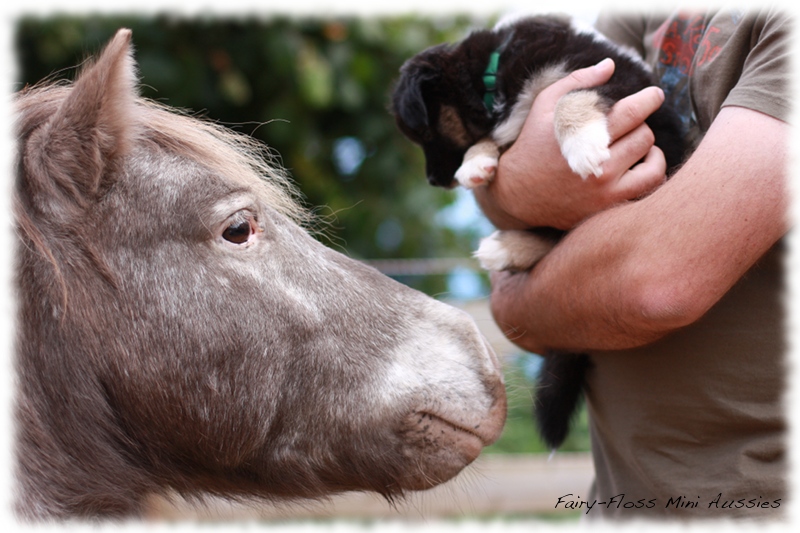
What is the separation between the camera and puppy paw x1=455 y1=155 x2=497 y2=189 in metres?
2.30

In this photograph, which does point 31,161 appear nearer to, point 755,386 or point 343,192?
point 755,386

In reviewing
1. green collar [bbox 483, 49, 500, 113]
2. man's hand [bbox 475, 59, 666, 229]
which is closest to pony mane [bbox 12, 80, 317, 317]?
man's hand [bbox 475, 59, 666, 229]

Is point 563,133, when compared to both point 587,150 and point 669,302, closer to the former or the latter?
point 587,150

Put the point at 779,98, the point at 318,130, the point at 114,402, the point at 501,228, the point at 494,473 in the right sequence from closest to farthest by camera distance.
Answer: the point at 779,98 < the point at 114,402 < the point at 501,228 < the point at 494,473 < the point at 318,130

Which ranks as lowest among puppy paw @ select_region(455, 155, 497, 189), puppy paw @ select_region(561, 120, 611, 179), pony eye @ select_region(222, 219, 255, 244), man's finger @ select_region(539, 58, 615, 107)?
pony eye @ select_region(222, 219, 255, 244)

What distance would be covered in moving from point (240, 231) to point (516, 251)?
3.10ft

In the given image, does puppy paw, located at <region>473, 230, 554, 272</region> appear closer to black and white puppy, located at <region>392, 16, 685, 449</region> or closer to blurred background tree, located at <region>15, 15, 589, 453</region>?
black and white puppy, located at <region>392, 16, 685, 449</region>

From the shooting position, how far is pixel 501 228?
8.16 ft

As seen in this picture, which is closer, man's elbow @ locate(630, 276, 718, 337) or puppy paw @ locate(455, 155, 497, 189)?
man's elbow @ locate(630, 276, 718, 337)

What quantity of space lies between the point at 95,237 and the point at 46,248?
116mm

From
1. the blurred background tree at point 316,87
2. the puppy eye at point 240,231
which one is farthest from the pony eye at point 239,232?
the blurred background tree at point 316,87

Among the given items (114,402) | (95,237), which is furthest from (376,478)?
(95,237)

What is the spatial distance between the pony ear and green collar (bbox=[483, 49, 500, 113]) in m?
1.34

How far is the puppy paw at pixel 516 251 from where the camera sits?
234 centimetres
